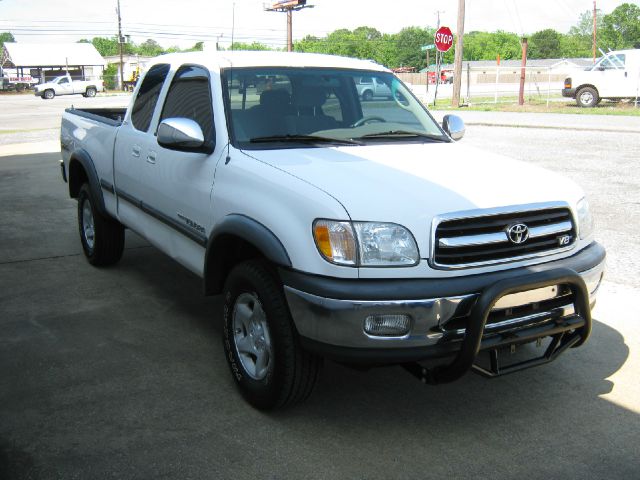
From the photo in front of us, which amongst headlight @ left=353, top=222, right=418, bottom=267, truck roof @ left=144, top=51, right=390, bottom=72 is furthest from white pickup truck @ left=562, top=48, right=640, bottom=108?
headlight @ left=353, top=222, right=418, bottom=267

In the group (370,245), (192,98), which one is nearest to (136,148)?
(192,98)

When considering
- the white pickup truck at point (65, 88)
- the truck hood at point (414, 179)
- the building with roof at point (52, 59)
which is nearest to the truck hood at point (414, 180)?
the truck hood at point (414, 179)

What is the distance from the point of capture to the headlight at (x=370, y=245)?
3.14 m

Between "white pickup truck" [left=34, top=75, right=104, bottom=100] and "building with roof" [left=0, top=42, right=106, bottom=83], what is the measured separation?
3110 cm

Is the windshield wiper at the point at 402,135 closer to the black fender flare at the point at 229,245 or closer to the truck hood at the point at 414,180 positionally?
the truck hood at the point at 414,180

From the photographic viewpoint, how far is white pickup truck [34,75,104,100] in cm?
4791

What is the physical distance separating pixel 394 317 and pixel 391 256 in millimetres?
271

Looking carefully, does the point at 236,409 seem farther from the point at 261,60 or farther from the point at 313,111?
the point at 261,60

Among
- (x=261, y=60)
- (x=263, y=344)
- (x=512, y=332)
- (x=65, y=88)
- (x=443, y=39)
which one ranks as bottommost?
(x=263, y=344)

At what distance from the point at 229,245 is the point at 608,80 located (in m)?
25.7

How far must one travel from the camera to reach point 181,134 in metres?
4.06

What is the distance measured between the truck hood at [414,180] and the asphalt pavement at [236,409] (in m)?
1.08

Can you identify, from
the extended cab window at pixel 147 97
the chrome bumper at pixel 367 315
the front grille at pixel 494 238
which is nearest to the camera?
the chrome bumper at pixel 367 315

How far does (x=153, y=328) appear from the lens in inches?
195
